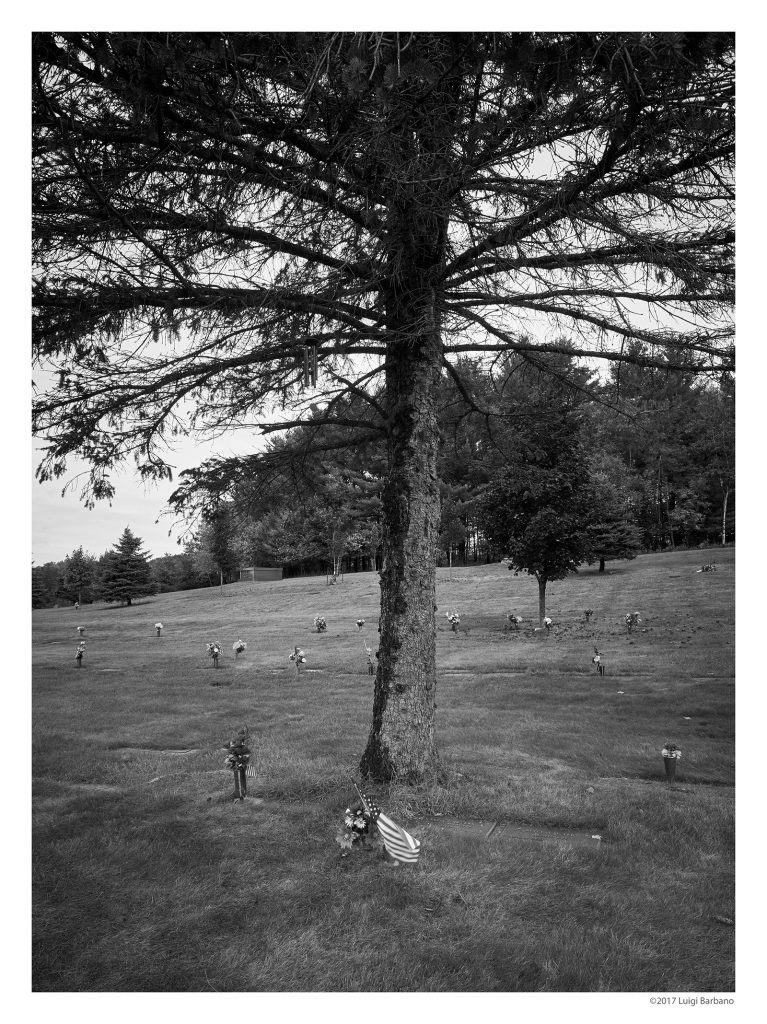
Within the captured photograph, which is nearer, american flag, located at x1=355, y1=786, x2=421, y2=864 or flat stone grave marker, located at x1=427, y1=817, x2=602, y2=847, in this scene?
american flag, located at x1=355, y1=786, x2=421, y2=864

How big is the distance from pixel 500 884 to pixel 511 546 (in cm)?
1195

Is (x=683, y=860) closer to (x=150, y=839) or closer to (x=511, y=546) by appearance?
(x=150, y=839)

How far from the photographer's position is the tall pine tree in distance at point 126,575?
768 centimetres

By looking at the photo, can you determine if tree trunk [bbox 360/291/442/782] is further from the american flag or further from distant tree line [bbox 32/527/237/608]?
distant tree line [bbox 32/527/237/608]

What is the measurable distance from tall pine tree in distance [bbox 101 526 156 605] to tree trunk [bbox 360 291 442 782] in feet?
7.35

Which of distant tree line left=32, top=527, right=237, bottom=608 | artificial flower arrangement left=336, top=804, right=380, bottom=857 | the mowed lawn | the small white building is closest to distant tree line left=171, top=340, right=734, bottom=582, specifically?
distant tree line left=32, top=527, right=237, bottom=608

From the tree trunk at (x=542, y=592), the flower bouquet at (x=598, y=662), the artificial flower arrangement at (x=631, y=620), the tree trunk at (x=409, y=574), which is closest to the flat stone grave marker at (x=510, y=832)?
the tree trunk at (x=409, y=574)

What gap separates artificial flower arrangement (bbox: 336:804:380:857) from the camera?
3.61 metres

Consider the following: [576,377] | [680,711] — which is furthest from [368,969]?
[680,711]

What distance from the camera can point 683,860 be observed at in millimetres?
3627

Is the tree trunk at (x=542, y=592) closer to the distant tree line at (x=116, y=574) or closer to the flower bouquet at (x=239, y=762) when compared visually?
the distant tree line at (x=116, y=574)

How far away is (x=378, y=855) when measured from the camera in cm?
361

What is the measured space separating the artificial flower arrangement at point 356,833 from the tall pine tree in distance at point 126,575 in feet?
9.32

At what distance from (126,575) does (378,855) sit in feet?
30.4
